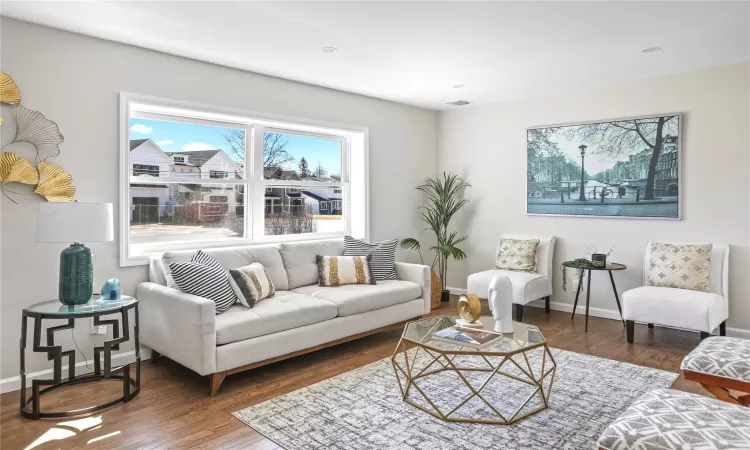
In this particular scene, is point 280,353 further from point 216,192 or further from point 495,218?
A: point 495,218

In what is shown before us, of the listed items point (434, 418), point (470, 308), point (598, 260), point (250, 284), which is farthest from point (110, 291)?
point (598, 260)

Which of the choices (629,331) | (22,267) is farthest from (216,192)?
(629,331)

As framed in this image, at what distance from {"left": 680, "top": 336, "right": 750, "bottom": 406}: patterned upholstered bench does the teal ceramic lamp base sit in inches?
136

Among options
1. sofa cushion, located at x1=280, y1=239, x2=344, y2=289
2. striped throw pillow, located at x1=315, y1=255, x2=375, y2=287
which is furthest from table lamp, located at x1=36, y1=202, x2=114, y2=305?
striped throw pillow, located at x1=315, y1=255, x2=375, y2=287

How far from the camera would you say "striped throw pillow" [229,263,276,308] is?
370cm

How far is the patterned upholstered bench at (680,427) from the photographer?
1678 mm

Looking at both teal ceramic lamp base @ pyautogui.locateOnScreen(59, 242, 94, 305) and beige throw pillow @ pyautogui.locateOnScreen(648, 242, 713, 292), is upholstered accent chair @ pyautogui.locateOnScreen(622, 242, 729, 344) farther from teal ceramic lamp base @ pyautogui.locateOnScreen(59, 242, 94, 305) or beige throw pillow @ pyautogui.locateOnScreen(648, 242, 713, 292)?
teal ceramic lamp base @ pyautogui.locateOnScreen(59, 242, 94, 305)

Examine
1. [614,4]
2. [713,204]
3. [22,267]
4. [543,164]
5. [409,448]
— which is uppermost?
[614,4]

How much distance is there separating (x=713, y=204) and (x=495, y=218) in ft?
7.29

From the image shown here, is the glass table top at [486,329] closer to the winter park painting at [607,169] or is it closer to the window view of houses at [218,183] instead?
the window view of houses at [218,183]

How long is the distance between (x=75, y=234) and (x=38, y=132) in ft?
2.96

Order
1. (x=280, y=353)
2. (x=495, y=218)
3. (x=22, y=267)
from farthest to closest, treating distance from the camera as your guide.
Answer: (x=495, y=218), (x=280, y=353), (x=22, y=267)

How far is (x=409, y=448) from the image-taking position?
2469mm

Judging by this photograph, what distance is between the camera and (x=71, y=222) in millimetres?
2908
